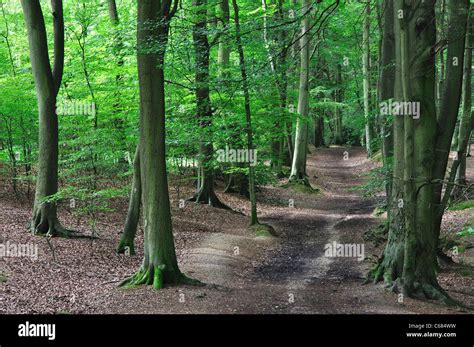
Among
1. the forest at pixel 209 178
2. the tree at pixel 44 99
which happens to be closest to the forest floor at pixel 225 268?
the forest at pixel 209 178

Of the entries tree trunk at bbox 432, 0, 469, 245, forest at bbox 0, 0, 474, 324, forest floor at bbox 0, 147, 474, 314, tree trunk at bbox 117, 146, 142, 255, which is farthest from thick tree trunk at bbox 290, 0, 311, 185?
tree trunk at bbox 432, 0, 469, 245

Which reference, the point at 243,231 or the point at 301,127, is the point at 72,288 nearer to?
the point at 243,231

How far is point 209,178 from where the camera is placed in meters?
20.6

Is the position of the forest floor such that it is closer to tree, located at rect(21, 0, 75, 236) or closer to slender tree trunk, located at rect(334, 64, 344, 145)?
tree, located at rect(21, 0, 75, 236)

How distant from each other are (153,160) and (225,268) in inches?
149

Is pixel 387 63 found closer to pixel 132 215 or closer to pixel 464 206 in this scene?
pixel 464 206

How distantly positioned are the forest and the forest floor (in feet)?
0.22

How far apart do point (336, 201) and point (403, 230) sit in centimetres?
1452

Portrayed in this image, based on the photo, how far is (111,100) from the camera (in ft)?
51.0

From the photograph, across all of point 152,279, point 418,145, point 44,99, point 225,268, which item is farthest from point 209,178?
point 418,145

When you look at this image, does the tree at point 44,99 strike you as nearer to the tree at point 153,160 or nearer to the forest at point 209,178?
the forest at point 209,178

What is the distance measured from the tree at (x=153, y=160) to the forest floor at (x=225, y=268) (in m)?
0.52

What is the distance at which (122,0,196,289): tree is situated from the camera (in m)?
10.2

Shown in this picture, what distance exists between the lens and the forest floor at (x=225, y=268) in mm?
9086
